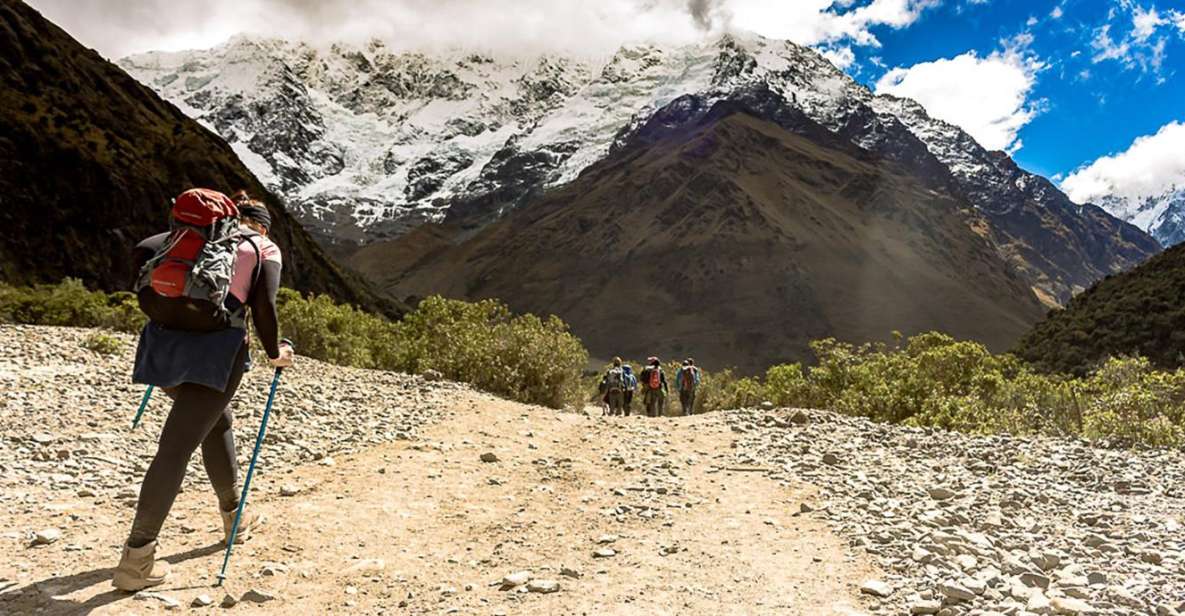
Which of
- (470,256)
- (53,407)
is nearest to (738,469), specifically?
(53,407)

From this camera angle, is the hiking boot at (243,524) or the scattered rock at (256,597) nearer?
the scattered rock at (256,597)

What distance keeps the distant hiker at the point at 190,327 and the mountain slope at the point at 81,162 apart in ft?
126

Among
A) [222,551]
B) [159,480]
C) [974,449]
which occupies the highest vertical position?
[974,449]

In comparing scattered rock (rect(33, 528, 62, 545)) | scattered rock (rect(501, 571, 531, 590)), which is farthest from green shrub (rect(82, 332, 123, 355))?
scattered rock (rect(501, 571, 531, 590))

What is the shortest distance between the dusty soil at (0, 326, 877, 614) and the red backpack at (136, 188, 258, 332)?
142 cm

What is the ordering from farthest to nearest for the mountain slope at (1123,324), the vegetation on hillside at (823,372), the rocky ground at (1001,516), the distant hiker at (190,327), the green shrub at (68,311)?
the mountain slope at (1123,324), the green shrub at (68,311), the vegetation on hillside at (823,372), the distant hiker at (190,327), the rocky ground at (1001,516)

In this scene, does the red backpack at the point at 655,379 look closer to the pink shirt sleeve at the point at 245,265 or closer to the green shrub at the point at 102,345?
the green shrub at the point at 102,345

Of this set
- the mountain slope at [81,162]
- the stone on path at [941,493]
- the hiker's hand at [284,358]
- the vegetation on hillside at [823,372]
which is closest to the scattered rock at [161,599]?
the hiker's hand at [284,358]

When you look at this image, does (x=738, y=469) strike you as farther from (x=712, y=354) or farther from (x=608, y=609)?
(x=712, y=354)

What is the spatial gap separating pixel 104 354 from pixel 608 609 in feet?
31.9

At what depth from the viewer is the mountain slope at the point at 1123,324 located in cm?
3803

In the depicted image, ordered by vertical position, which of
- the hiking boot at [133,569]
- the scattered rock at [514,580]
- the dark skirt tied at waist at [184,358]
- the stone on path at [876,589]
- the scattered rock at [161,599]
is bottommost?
the scattered rock at [161,599]

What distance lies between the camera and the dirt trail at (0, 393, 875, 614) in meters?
4.02

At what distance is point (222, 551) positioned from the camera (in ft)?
15.3
